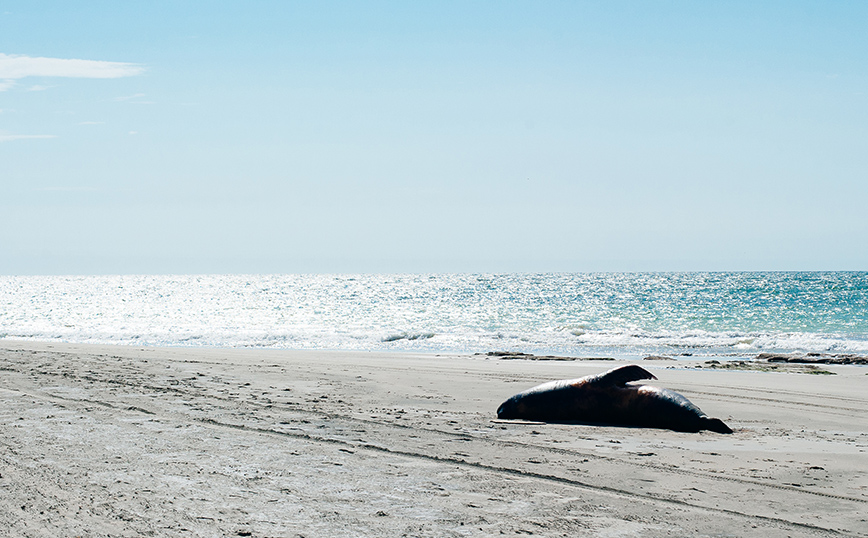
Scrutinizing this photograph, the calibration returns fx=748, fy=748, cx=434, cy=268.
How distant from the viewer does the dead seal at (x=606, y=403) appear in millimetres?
8547

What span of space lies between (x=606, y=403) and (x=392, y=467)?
3.62m

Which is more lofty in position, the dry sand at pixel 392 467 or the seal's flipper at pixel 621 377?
the seal's flipper at pixel 621 377

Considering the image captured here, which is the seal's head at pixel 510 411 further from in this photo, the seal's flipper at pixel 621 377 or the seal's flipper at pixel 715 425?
the seal's flipper at pixel 715 425

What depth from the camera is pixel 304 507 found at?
4996mm

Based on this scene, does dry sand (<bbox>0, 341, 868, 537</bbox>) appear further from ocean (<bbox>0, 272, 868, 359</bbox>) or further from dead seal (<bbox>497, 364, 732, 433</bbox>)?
ocean (<bbox>0, 272, 868, 359</bbox>)

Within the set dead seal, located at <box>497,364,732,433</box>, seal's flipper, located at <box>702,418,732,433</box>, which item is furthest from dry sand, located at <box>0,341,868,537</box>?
dead seal, located at <box>497,364,732,433</box>

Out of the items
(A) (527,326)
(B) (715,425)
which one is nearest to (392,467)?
(B) (715,425)

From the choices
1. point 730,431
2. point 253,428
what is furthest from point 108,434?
point 730,431

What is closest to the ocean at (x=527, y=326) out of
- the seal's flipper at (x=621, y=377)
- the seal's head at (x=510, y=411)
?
the seal's flipper at (x=621, y=377)

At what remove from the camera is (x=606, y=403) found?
8898 millimetres

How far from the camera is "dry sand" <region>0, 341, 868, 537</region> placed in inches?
187

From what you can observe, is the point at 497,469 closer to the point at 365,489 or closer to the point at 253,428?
the point at 365,489

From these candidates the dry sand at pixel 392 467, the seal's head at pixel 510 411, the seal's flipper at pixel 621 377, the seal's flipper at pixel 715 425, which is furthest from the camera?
the seal's head at pixel 510 411

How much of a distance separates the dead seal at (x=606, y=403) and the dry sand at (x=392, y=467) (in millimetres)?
416
